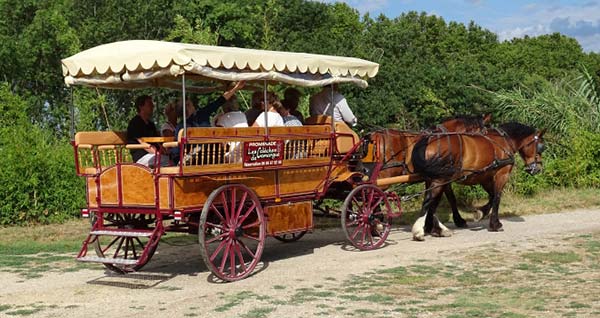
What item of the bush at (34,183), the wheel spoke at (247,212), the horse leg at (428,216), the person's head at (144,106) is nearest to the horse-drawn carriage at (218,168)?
the wheel spoke at (247,212)

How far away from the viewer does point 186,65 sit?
897 centimetres

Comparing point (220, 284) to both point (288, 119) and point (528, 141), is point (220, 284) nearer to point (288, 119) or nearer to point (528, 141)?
point (288, 119)

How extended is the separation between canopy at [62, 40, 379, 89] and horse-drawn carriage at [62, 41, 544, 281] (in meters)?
0.01

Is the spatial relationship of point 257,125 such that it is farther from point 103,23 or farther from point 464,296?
point 103,23

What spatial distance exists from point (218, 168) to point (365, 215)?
2872 millimetres

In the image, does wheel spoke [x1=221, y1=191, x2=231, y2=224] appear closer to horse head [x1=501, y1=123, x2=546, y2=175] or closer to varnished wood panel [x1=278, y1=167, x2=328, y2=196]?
varnished wood panel [x1=278, y1=167, x2=328, y2=196]

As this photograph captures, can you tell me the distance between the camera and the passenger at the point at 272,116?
10.7 m

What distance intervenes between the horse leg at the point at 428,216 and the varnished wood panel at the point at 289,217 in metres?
2.26

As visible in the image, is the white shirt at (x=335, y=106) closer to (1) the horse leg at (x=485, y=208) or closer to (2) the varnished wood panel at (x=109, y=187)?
(1) the horse leg at (x=485, y=208)

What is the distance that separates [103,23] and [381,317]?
28808 millimetres

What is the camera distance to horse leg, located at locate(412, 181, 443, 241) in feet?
41.4

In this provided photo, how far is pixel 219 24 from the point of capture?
40.3 m

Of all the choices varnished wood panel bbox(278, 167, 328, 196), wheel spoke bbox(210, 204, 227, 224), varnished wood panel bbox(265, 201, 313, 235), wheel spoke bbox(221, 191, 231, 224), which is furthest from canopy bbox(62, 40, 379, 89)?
varnished wood panel bbox(265, 201, 313, 235)

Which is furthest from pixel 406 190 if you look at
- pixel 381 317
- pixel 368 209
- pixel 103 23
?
pixel 103 23
